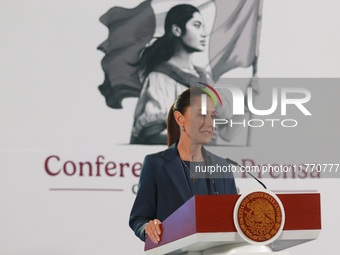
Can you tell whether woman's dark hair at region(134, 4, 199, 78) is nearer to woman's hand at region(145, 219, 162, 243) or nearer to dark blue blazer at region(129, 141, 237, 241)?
dark blue blazer at region(129, 141, 237, 241)

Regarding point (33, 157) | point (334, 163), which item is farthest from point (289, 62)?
point (33, 157)

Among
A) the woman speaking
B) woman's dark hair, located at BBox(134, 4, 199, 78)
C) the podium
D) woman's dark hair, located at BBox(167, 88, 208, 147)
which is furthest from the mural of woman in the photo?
the podium

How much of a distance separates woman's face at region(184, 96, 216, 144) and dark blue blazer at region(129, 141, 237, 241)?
14cm

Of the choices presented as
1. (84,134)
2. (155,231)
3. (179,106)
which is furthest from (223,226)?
(84,134)

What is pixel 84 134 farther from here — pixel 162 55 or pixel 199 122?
pixel 199 122

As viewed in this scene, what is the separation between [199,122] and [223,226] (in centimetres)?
96

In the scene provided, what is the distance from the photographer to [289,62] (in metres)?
4.10

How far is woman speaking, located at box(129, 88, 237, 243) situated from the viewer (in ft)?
7.11

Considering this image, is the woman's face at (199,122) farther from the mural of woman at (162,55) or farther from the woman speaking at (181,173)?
the mural of woman at (162,55)

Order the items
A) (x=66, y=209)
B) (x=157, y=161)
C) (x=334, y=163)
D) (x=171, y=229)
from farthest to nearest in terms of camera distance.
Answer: (x=334, y=163), (x=66, y=209), (x=157, y=161), (x=171, y=229)

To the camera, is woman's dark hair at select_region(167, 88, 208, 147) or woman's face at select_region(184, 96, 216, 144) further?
woman's dark hair at select_region(167, 88, 208, 147)

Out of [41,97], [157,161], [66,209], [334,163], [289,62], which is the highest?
[289,62]

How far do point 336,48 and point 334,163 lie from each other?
993 millimetres

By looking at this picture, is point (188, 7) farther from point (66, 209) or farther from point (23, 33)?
point (66, 209)
